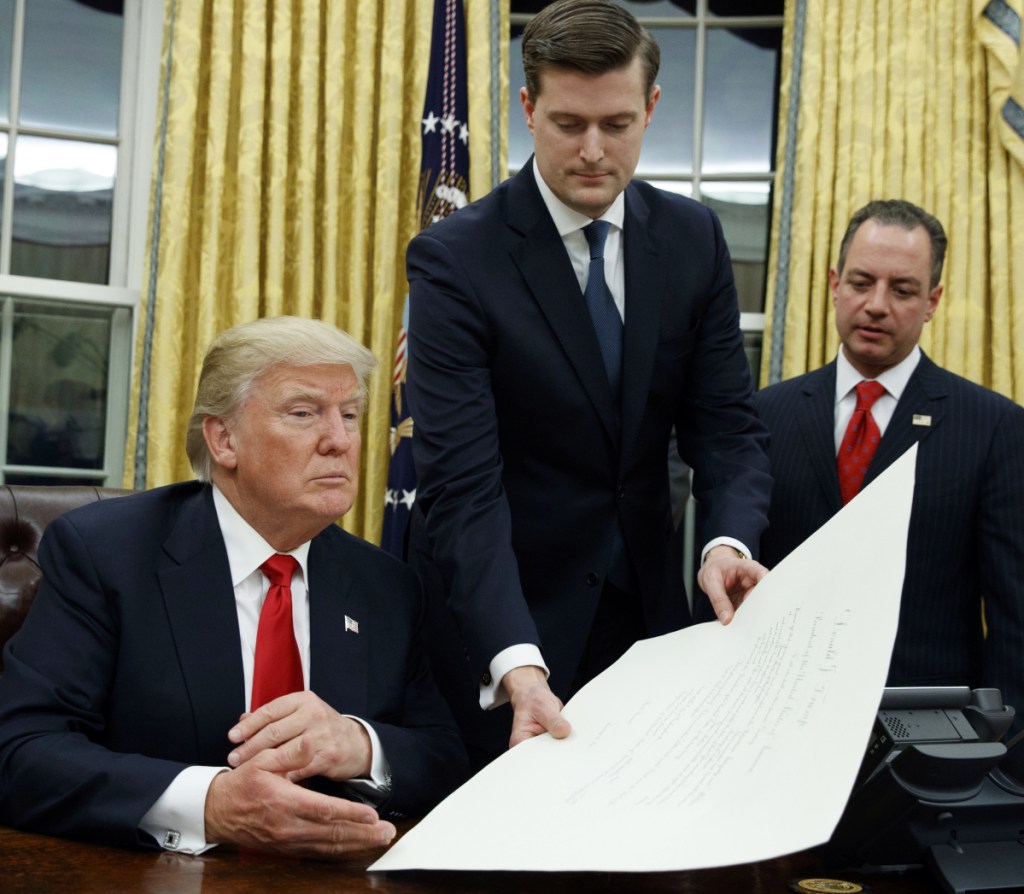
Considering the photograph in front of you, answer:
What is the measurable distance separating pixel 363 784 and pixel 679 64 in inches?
143

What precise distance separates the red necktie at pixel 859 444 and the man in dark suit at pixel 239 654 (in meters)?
1.02

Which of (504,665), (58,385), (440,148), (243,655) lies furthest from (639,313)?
(58,385)

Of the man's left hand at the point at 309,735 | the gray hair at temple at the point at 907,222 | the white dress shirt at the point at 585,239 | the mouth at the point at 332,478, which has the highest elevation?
the gray hair at temple at the point at 907,222

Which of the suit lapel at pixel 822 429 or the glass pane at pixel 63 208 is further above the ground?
the glass pane at pixel 63 208

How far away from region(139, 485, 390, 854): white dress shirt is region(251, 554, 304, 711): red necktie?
16 mm

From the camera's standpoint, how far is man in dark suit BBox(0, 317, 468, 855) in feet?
4.37

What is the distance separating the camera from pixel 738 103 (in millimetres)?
4543

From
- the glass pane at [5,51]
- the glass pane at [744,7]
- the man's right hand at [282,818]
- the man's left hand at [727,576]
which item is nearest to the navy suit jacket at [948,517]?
the man's left hand at [727,576]

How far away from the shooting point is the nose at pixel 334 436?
179 cm

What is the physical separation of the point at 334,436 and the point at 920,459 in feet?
4.09

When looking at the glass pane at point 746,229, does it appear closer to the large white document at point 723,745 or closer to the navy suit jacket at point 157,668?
the navy suit jacket at point 157,668

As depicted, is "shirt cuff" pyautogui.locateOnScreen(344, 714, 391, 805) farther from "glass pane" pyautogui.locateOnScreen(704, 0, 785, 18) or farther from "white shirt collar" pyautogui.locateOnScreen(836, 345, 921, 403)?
"glass pane" pyautogui.locateOnScreen(704, 0, 785, 18)

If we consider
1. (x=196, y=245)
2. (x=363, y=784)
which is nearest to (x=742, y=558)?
(x=363, y=784)

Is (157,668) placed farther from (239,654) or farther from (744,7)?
(744,7)
